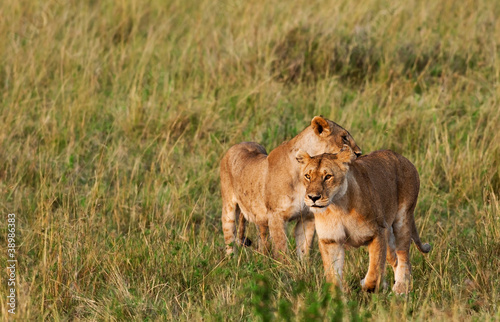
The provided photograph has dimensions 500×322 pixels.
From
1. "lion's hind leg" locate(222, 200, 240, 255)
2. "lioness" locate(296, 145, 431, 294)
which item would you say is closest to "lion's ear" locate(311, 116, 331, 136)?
"lioness" locate(296, 145, 431, 294)

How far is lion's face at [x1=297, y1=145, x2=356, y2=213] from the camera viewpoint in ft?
14.0

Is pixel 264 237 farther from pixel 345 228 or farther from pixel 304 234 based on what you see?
pixel 345 228

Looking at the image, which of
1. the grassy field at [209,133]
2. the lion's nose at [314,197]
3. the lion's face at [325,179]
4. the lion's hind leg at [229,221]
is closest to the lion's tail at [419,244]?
the grassy field at [209,133]

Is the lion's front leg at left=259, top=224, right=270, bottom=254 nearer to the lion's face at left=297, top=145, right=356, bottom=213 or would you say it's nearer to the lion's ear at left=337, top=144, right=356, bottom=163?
the lion's face at left=297, top=145, right=356, bottom=213

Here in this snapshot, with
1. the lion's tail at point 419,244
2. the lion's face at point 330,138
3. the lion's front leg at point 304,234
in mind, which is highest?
the lion's face at point 330,138

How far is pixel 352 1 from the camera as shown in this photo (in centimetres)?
979

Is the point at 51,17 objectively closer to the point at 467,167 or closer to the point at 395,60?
the point at 395,60

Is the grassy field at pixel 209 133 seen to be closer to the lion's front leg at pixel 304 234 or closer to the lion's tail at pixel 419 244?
the lion's tail at pixel 419 244

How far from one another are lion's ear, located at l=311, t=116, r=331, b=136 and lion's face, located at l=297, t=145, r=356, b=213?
0.60 metres

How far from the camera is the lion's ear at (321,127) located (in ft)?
16.6

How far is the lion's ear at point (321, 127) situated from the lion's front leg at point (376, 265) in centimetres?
92

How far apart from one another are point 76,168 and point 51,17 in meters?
3.29

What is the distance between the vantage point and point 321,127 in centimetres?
516

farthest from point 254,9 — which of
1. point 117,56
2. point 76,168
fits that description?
point 76,168
